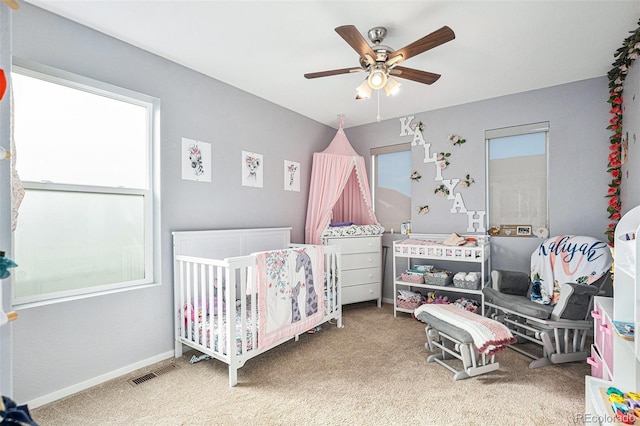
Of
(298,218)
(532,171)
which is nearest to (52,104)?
(298,218)

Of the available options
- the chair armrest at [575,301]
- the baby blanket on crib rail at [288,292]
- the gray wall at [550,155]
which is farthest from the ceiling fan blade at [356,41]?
the chair armrest at [575,301]

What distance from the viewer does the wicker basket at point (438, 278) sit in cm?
352

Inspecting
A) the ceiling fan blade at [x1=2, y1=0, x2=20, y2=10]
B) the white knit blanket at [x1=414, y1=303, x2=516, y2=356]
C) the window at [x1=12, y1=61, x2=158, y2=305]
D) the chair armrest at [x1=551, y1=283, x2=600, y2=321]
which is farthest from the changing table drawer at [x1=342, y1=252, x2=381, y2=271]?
the ceiling fan blade at [x1=2, y1=0, x2=20, y2=10]

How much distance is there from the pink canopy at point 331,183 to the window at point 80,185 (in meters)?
1.96

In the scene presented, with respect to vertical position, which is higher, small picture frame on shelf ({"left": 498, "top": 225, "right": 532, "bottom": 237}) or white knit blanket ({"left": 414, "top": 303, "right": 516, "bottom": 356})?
small picture frame on shelf ({"left": 498, "top": 225, "right": 532, "bottom": 237})

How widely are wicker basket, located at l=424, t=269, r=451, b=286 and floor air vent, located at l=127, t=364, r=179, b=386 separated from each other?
2655 mm

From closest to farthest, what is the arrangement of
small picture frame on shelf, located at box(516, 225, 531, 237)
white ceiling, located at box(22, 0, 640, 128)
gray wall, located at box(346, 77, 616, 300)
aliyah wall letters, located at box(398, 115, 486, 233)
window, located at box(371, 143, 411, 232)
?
white ceiling, located at box(22, 0, 640, 128) < gray wall, located at box(346, 77, 616, 300) < small picture frame on shelf, located at box(516, 225, 531, 237) < aliyah wall letters, located at box(398, 115, 486, 233) < window, located at box(371, 143, 411, 232)

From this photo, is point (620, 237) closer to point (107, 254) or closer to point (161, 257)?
point (161, 257)

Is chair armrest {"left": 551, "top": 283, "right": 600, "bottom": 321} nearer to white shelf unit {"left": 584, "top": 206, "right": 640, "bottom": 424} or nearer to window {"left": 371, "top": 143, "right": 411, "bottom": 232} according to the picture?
white shelf unit {"left": 584, "top": 206, "right": 640, "bottom": 424}

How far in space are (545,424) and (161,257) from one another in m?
2.81

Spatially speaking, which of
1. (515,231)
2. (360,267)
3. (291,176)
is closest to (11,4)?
(291,176)

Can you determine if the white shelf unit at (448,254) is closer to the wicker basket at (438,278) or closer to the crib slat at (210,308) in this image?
the wicker basket at (438,278)

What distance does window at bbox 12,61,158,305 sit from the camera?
2006 millimetres

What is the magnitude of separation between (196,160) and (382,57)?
179 cm
